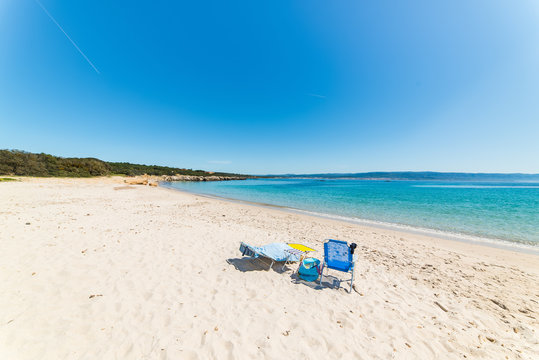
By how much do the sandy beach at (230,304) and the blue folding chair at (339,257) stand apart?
0.48 metres

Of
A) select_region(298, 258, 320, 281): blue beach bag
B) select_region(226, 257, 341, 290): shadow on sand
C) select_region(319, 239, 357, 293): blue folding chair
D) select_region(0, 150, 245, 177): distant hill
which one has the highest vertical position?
select_region(0, 150, 245, 177): distant hill

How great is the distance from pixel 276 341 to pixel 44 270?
213 inches

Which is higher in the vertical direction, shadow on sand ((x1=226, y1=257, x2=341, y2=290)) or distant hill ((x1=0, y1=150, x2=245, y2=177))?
distant hill ((x1=0, y1=150, x2=245, y2=177))

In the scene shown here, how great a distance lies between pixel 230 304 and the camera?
12.4 feet

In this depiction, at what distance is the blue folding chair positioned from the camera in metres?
4.81

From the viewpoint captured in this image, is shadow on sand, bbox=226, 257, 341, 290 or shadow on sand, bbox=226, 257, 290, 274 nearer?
shadow on sand, bbox=226, 257, 341, 290

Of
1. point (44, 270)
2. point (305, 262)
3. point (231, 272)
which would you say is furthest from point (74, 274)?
point (305, 262)

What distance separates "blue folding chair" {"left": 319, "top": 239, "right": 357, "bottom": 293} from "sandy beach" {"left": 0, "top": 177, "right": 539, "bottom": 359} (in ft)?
1.56

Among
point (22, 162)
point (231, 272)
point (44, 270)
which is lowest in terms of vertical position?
point (231, 272)

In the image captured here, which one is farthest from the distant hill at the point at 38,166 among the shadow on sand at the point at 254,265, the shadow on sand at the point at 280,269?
the shadow on sand at the point at 280,269

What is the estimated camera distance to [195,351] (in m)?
2.69

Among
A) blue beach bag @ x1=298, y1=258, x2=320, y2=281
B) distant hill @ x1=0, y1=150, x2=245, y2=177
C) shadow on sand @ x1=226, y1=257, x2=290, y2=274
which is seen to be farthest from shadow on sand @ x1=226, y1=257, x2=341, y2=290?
distant hill @ x1=0, y1=150, x2=245, y2=177

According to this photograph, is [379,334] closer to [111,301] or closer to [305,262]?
[305,262]

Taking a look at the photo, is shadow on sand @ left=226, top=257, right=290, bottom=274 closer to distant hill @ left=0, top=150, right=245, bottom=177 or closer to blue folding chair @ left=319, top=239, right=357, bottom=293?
blue folding chair @ left=319, top=239, right=357, bottom=293
